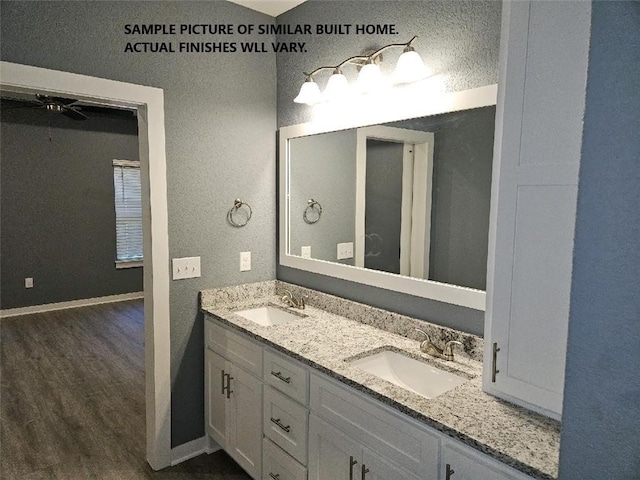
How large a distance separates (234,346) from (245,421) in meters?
0.38

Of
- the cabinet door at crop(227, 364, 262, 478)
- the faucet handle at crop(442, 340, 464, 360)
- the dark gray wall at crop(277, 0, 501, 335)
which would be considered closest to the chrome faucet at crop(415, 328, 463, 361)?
the faucet handle at crop(442, 340, 464, 360)

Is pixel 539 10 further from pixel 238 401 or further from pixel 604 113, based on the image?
pixel 238 401

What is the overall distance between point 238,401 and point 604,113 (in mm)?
2055

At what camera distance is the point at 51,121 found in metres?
5.29

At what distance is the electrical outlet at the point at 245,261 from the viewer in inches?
105

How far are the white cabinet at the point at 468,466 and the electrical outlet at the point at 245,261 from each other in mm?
1685

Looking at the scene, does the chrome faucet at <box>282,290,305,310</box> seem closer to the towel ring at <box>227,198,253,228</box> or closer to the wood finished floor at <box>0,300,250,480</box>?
the towel ring at <box>227,198,253,228</box>

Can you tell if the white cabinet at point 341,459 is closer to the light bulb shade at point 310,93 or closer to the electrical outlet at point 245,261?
the electrical outlet at point 245,261

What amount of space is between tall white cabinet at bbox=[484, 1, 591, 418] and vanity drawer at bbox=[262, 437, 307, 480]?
972mm

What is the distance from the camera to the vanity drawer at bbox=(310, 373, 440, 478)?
1.32m

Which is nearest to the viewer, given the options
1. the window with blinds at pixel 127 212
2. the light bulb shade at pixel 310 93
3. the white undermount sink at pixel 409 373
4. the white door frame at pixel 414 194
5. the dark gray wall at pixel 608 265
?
the dark gray wall at pixel 608 265

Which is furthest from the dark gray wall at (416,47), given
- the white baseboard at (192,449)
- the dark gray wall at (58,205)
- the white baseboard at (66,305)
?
the white baseboard at (66,305)

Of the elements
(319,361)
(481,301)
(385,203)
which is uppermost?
(385,203)

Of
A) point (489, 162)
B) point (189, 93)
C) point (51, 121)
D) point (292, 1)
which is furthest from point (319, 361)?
point (51, 121)
